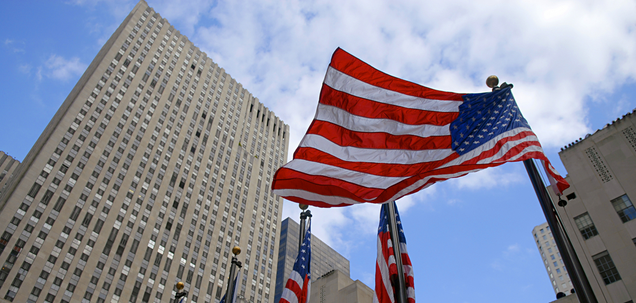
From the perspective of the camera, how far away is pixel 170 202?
274 ft

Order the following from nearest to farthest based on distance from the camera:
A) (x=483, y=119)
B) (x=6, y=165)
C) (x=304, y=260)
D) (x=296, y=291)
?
(x=483, y=119) < (x=296, y=291) < (x=304, y=260) < (x=6, y=165)

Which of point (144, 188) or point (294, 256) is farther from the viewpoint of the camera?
point (294, 256)

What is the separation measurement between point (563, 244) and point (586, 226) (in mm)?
24254

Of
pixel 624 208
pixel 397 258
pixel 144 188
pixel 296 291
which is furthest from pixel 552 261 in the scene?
pixel 397 258

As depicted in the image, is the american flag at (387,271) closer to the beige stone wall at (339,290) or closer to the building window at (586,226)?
the beige stone wall at (339,290)

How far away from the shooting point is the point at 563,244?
23.7ft

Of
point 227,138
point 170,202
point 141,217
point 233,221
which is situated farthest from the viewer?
point 227,138

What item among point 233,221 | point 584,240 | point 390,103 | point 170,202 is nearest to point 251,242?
point 233,221

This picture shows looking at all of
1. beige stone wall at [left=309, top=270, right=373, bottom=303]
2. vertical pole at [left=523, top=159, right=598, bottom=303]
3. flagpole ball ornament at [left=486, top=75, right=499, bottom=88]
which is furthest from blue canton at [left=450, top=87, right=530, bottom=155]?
beige stone wall at [left=309, top=270, right=373, bottom=303]

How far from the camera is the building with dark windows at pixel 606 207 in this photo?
2480 cm

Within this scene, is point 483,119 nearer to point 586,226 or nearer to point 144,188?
point 586,226

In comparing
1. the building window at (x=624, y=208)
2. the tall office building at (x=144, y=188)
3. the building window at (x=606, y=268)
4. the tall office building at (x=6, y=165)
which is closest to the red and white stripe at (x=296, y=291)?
the building window at (x=606, y=268)

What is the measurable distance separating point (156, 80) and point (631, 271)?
93038 millimetres

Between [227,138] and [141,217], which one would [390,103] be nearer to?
[141,217]
